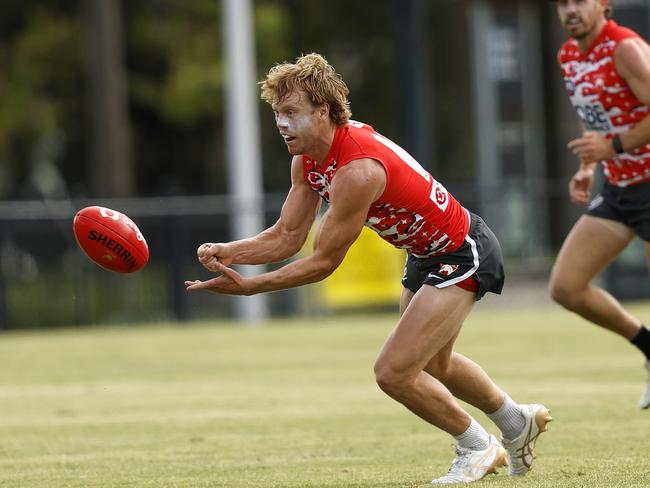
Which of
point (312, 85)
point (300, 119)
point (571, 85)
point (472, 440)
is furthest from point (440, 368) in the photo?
point (571, 85)

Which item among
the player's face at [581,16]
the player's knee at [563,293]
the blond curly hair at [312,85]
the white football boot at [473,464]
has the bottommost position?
the white football boot at [473,464]

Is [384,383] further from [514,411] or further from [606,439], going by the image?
[606,439]

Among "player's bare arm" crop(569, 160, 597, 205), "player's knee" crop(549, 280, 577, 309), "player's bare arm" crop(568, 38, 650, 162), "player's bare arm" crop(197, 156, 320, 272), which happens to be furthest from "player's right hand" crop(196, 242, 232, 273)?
"player's bare arm" crop(569, 160, 597, 205)

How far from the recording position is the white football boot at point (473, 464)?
21.9ft

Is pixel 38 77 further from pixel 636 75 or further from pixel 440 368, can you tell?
pixel 440 368

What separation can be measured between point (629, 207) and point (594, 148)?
23.8 inches

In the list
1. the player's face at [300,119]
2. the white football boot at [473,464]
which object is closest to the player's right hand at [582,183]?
the white football boot at [473,464]

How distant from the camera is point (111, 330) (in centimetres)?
2022

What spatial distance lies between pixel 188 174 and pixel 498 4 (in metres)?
9.32

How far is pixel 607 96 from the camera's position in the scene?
28.1 ft

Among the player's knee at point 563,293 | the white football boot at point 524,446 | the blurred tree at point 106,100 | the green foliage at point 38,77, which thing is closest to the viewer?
the white football boot at point 524,446

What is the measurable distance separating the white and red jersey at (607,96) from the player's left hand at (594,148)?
28 cm

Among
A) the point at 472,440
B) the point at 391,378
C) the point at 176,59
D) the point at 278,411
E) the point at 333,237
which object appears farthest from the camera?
the point at 176,59

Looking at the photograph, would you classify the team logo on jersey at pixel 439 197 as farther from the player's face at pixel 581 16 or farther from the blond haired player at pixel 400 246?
the player's face at pixel 581 16
